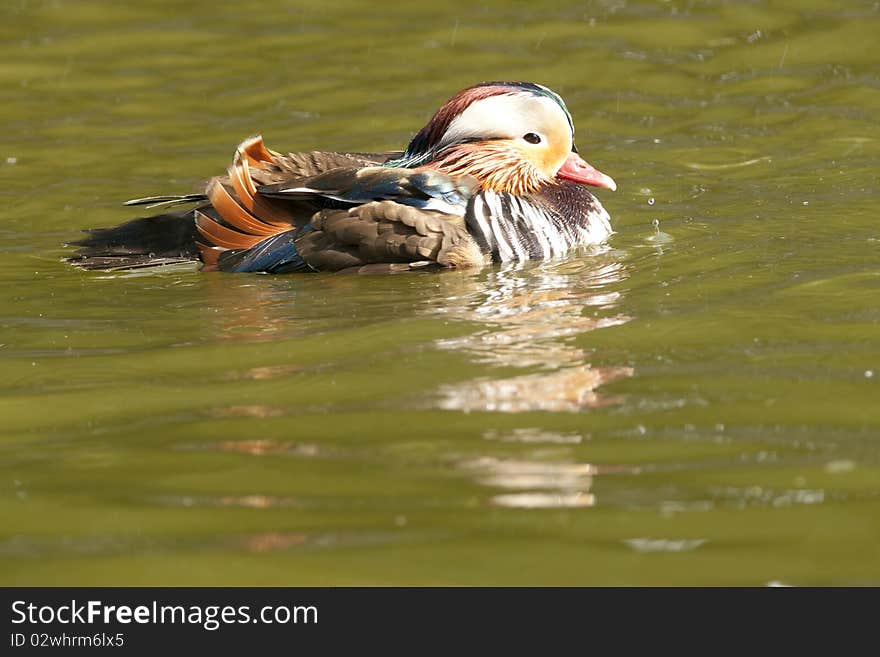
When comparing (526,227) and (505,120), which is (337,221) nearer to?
(526,227)

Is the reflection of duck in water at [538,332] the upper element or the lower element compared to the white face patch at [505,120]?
lower

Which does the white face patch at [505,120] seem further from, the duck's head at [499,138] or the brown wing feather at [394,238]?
the brown wing feather at [394,238]

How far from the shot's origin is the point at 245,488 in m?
3.90

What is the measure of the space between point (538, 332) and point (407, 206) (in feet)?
5.57

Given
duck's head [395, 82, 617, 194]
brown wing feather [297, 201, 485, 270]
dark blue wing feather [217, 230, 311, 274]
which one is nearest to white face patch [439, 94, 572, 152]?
duck's head [395, 82, 617, 194]

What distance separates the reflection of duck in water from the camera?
4641mm

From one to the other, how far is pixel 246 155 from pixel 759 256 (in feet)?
8.28

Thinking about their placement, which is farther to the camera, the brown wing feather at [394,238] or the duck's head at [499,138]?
the duck's head at [499,138]

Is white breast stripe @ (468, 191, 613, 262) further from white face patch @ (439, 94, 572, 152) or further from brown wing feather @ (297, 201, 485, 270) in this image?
white face patch @ (439, 94, 572, 152)

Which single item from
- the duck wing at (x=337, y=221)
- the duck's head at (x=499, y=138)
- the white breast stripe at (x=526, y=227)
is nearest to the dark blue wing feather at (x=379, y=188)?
the duck wing at (x=337, y=221)

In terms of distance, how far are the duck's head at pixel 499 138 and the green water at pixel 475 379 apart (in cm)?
61

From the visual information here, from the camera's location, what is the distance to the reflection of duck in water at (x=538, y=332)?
183 inches

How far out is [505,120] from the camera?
7.63 metres
